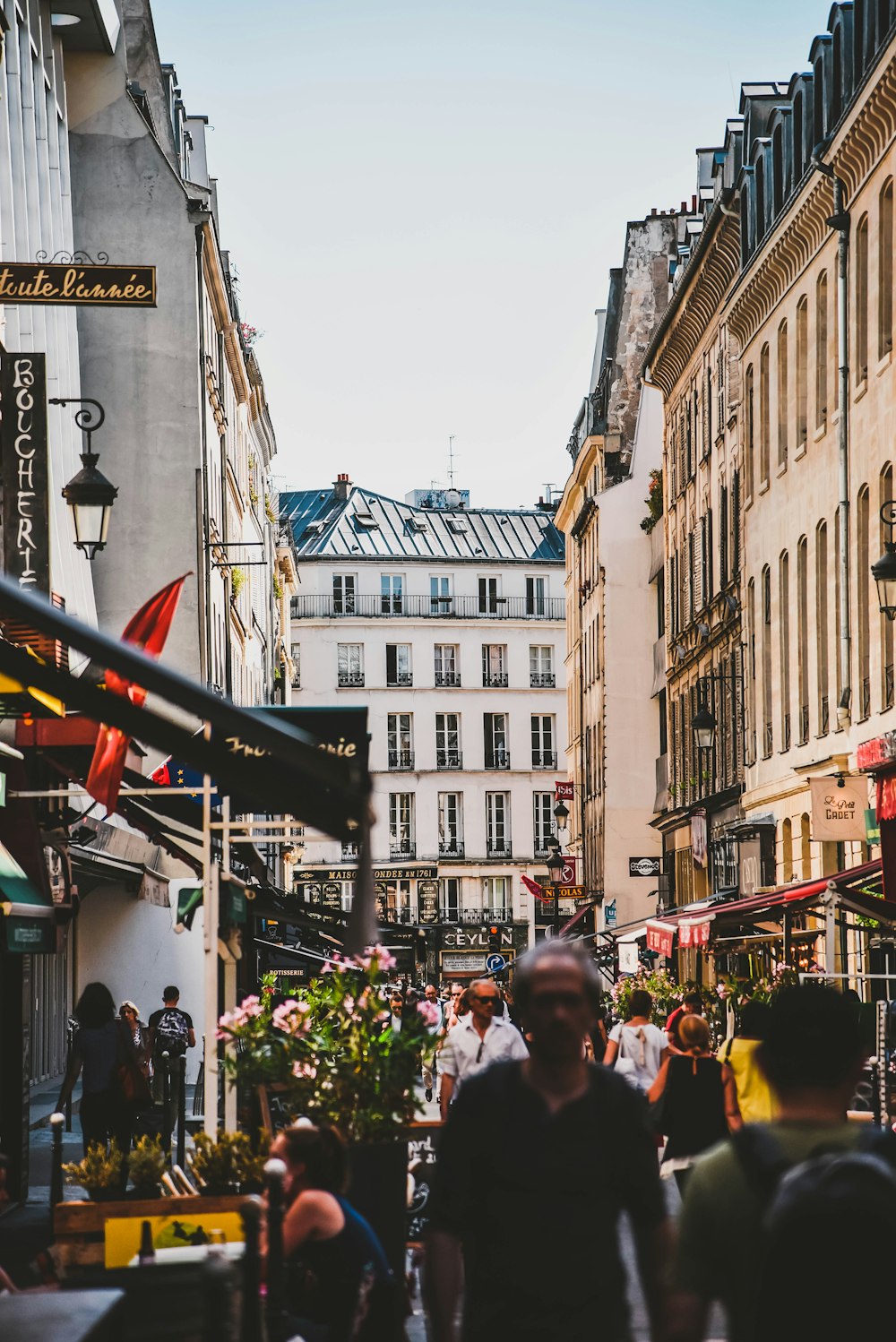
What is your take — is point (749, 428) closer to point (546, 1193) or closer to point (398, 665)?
point (546, 1193)

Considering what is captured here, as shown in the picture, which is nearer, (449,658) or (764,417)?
(764,417)

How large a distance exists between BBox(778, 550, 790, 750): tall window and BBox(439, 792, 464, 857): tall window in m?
60.7

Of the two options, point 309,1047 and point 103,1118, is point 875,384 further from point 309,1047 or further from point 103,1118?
point 309,1047

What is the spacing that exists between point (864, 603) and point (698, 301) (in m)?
16.2

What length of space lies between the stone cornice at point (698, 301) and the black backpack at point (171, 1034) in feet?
65.3

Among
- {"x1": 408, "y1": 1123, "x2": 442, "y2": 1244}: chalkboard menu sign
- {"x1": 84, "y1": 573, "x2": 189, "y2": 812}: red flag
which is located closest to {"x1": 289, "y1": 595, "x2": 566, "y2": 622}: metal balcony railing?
{"x1": 84, "y1": 573, "x2": 189, "y2": 812}: red flag

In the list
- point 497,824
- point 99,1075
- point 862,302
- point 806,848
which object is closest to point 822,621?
point 806,848

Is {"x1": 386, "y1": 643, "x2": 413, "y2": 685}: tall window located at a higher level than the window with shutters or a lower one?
higher

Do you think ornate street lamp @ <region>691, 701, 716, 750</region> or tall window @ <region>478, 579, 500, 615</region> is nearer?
ornate street lamp @ <region>691, 701, 716, 750</region>

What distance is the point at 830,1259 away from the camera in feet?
12.3

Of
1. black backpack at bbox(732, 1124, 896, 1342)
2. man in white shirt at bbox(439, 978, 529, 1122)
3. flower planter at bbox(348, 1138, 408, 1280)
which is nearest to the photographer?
black backpack at bbox(732, 1124, 896, 1342)

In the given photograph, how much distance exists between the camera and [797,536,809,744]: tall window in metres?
33.0

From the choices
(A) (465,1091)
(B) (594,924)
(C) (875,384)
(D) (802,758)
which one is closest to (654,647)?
(B) (594,924)

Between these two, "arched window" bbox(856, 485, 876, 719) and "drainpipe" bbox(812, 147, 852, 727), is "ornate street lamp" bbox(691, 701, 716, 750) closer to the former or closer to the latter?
"drainpipe" bbox(812, 147, 852, 727)
